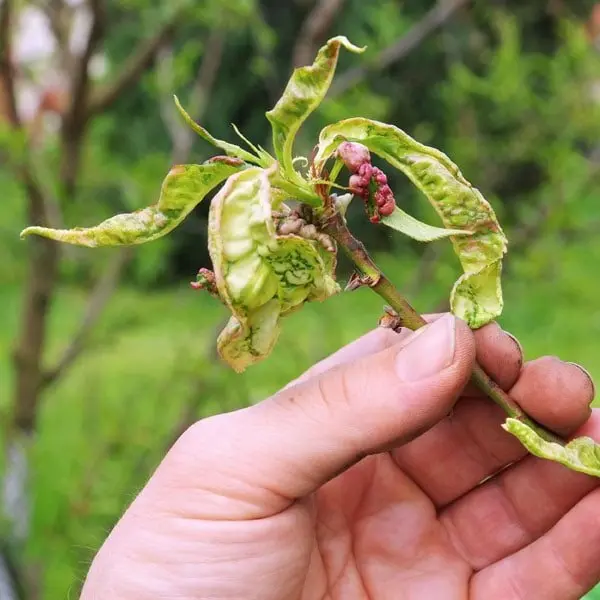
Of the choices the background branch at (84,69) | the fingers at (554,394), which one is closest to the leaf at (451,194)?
the fingers at (554,394)

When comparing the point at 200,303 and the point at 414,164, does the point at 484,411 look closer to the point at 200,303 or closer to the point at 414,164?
the point at 414,164

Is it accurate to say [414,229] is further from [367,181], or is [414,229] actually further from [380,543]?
[380,543]

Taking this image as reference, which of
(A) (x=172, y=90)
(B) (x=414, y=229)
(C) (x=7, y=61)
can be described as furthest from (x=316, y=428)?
(A) (x=172, y=90)

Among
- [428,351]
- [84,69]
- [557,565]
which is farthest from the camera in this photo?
[84,69]

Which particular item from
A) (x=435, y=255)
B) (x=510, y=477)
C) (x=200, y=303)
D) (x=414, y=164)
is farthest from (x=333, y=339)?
(x=200, y=303)

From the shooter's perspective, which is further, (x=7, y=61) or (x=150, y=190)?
(x=150, y=190)

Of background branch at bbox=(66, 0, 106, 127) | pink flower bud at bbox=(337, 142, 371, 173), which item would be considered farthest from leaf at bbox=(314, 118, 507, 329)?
background branch at bbox=(66, 0, 106, 127)

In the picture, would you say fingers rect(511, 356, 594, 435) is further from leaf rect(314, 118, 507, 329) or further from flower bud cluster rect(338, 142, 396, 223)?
flower bud cluster rect(338, 142, 396, 223)

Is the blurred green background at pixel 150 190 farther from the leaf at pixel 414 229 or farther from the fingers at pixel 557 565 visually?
the leaf at pixel 414 229
